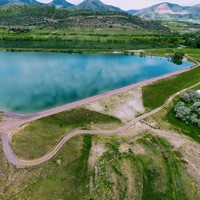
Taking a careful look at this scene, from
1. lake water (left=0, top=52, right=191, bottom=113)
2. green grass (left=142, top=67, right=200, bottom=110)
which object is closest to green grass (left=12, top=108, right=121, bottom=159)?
lake water (left=0, top=52, right=191, bottom=113)

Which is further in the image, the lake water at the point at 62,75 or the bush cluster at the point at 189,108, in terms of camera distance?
the lake water at the point at 62,75

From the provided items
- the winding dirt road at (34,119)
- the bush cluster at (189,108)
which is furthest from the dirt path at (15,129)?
the bush cluster at (189,108)

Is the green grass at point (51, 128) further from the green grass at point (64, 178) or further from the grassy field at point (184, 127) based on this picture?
the grassy field at point (184, 127)

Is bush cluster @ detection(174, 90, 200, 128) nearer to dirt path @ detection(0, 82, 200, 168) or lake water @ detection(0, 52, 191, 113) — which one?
dirt path @ detection(0, 82, 200, 168)

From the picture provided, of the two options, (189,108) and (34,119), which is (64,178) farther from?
(189,108)

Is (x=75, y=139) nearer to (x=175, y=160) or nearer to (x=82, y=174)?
(x=82, y=174)

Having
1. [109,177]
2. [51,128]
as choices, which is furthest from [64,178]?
[51,128]
